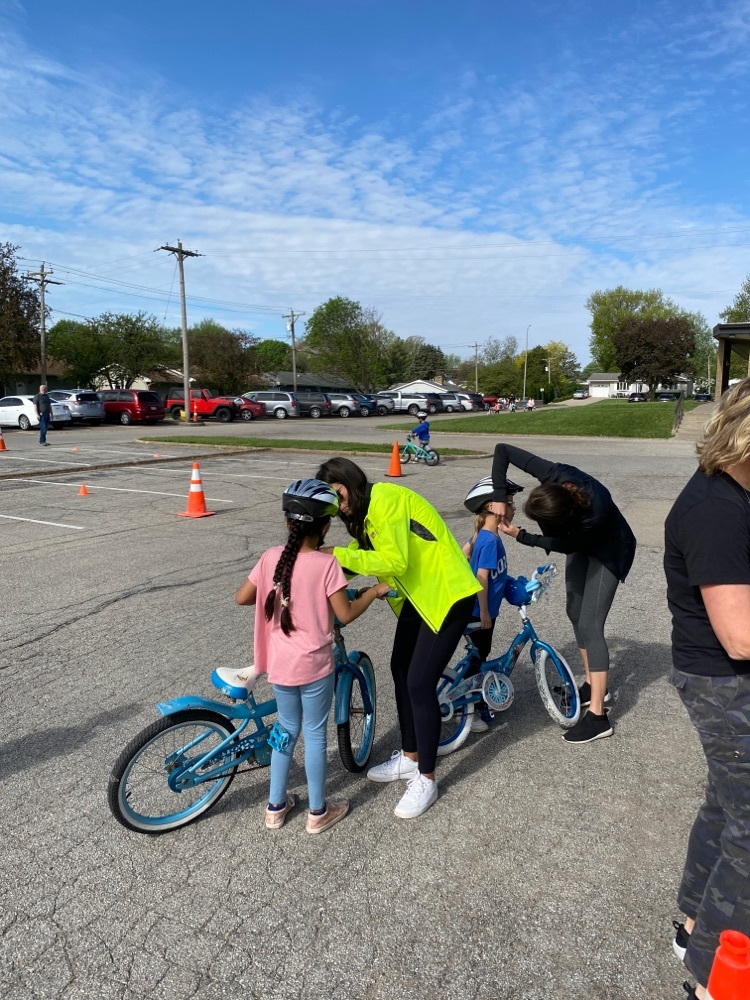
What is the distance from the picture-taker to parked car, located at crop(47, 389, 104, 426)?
1332 inches

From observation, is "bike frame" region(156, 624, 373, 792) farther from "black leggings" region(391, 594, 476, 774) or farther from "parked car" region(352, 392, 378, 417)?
"parked car" region(352, 392, 378, 417)

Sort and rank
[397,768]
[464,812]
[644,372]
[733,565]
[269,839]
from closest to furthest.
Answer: [733,565] → [269,839] → [464,812] → [397,768] → [644,372]

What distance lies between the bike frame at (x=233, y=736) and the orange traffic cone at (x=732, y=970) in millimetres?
1987

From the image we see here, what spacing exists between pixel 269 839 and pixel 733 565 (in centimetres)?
228

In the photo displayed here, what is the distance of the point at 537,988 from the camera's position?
7.33 ft

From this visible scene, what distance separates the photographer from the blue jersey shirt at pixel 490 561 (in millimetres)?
3756

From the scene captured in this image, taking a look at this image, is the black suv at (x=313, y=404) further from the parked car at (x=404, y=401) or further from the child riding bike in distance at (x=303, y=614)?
the child riding bike in distance at (x=303, y=614)

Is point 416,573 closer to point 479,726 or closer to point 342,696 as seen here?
point 342,696

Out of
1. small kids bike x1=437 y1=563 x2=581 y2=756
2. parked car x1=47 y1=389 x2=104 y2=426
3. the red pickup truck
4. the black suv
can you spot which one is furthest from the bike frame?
the black suv

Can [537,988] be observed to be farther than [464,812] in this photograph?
No

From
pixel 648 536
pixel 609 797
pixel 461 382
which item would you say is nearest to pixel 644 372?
pixel 461 382

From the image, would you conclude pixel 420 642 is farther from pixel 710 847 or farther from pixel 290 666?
pixel 710 847

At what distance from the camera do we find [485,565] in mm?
3760

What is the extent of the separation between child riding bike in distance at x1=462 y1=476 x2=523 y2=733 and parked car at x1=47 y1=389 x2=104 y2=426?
33.4 meters
